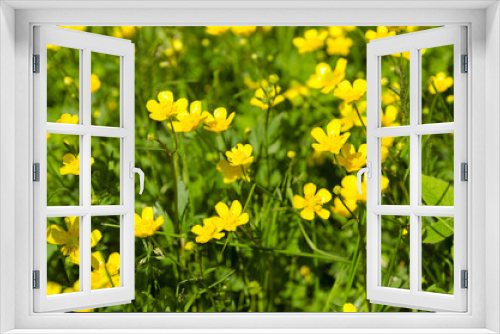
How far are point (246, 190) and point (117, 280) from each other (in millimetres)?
810

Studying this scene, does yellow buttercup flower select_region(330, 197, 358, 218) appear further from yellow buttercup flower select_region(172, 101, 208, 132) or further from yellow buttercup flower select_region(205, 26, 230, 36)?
yellow buttercup flower select_region(205, 26, 230, 36)

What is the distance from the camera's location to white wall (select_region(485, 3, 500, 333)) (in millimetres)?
1605

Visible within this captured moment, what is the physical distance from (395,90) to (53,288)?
1777 mm

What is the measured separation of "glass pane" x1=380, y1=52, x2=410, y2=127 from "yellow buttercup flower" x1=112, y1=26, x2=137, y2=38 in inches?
49.9

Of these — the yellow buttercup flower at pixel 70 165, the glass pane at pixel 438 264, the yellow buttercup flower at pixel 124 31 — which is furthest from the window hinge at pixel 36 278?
the glass pane at pixel 438 264

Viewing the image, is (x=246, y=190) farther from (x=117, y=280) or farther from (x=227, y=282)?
(x=117, y=280)

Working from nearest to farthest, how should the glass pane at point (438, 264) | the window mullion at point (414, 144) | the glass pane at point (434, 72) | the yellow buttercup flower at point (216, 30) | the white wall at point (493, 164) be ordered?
the white wall at point (493, 164), the window mullion at point (414, 144), the glass pane at point (438, 264), the glass pane at point (434, 72), the yellow buttercup flower at point (216, 30)

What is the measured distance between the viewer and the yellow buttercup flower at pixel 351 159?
7.50 ft

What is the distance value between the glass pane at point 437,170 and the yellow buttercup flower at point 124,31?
155 centimetres

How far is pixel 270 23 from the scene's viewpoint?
1.71 metres

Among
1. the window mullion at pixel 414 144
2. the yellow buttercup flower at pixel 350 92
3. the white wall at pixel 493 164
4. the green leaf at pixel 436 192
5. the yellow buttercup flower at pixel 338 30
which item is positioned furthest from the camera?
the yellow buttercup flower at pixel 338 30

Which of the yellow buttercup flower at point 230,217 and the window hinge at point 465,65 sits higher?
the window hinge at point 465,65

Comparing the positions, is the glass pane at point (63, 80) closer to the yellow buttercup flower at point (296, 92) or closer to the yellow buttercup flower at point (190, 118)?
the yellow buttercup flower at point (190, 118)

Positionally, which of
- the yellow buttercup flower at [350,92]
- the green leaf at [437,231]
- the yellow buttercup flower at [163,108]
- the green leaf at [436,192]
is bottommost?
the green leaf at [437,231]
